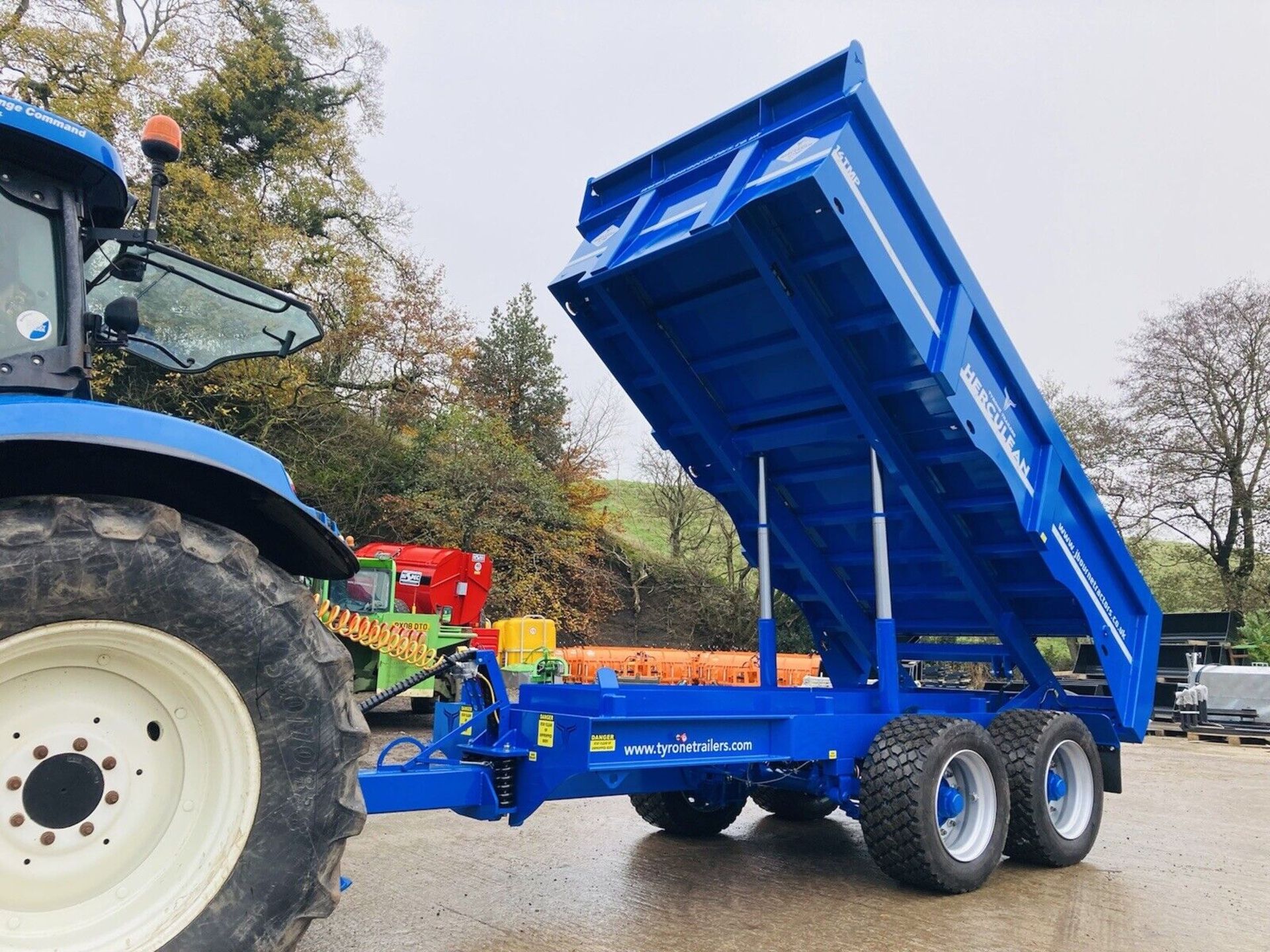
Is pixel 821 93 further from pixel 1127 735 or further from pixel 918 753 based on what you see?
pixel 1127 735

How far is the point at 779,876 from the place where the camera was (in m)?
4.87

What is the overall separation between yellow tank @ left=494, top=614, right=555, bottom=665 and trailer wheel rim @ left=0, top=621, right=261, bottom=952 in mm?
10900

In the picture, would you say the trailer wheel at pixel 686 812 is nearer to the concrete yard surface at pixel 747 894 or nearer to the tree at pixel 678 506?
the concrete yard surface at pixel 747 894

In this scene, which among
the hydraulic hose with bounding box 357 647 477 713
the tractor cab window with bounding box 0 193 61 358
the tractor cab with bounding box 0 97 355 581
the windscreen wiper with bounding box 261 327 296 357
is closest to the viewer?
the tractor cab with bounding box 0 97 355 581

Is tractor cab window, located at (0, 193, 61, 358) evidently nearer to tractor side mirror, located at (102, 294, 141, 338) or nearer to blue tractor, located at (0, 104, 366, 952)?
blue tractor, located at (0, 104, 366, 952)

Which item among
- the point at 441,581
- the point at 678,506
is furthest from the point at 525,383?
the point at 441,581

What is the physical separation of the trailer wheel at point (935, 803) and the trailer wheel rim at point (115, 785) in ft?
10.5

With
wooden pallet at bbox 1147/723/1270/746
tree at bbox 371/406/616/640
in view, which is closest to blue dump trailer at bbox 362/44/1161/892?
wooden pallet at bbox 1147/723/1270/746

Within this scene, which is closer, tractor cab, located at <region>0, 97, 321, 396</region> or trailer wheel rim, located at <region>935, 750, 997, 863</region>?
tractor cab, located at <region>0, 97, 321, 396</region>

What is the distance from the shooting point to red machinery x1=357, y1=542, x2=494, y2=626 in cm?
1355

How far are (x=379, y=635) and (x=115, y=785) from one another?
351 inches

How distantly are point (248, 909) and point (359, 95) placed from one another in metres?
23.3

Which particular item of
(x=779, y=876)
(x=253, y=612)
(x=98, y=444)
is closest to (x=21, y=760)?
(x=253, y=612)

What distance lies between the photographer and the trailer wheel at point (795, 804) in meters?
6.30
